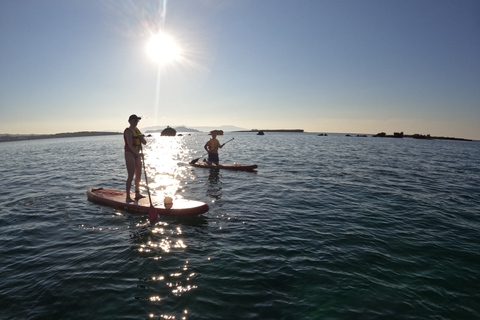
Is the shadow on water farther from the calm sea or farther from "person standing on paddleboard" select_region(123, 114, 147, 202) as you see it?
"person standing on paddleboard" select_region(123, 114, 147, 202)

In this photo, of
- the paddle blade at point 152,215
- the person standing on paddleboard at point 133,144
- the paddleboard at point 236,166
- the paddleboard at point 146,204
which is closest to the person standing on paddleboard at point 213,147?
the paddleboard at point 236,166

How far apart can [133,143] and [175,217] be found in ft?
10.7

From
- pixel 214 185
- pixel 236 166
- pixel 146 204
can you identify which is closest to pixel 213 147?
pixel 236 166

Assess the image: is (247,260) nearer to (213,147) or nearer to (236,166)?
(213,147)

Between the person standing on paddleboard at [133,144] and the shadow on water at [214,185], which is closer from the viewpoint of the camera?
the person standing on paddleboard at [133,144]

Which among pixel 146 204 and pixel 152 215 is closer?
pixel 152 215

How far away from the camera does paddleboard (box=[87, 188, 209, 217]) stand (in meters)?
8.34

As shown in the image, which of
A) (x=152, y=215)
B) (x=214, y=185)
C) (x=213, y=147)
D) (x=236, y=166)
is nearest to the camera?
(x=152, y=215)

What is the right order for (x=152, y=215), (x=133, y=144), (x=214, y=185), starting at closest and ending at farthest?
(x=152, y=215) < (x=133, y=144) < (x=214, y=185)

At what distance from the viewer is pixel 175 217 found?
8.55 meters

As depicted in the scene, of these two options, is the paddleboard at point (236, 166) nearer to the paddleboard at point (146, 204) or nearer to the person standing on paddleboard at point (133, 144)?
the paddleboard at point (146, 204)

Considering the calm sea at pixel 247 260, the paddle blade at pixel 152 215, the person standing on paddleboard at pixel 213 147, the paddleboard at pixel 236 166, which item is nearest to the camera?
the calm sea at pixel 247 260

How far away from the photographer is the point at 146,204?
354 inches

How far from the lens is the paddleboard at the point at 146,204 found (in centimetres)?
834
